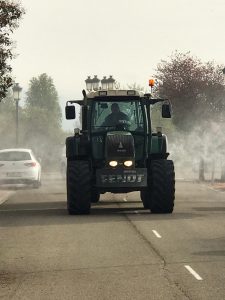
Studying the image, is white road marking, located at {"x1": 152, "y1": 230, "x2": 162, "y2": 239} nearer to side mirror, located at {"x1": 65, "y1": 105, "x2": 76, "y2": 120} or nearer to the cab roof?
side mirror, located at {"x1": 65, "y1": 105, "x2": 76, "y2": 120}

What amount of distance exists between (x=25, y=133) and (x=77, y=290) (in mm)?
121716

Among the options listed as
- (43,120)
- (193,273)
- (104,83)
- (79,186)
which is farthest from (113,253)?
(43,120)

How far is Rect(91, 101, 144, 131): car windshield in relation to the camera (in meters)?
25.5

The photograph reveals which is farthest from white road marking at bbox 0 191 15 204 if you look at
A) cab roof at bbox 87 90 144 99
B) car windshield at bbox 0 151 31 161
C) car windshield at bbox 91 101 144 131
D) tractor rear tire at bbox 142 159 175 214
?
tractor rear tire at bbox 142 159 175 214

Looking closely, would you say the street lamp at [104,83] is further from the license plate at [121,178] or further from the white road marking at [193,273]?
the white road marking at [193,273]

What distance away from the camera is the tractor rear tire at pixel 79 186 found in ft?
79.3

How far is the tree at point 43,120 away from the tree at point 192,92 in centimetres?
3799

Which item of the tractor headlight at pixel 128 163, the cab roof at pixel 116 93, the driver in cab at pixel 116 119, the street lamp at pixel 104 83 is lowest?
the tractor headlight at pixel 128 163

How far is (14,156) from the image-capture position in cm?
3950

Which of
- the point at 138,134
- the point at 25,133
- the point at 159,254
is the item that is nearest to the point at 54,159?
the point at 25,133

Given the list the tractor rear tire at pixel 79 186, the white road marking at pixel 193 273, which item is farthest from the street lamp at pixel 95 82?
the white road marking at pixel 193 273

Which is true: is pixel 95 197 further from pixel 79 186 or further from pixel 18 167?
pixel 18 167

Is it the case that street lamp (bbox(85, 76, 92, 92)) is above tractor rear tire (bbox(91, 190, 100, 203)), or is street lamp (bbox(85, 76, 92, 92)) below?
above

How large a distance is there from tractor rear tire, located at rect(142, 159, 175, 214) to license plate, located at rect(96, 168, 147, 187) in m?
0.27
